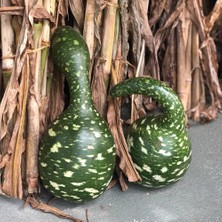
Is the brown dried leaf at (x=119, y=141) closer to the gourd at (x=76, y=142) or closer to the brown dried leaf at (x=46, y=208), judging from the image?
the gourd at (x=76, y=142)

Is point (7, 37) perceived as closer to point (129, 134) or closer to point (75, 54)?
point (75, 54)

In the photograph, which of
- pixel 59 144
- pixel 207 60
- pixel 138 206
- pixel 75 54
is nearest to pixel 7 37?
pixel 75 54

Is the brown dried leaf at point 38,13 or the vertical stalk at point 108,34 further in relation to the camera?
the vertical stalk at point 108,34

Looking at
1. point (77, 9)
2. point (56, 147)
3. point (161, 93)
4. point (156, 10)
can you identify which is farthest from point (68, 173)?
point (156, 10)

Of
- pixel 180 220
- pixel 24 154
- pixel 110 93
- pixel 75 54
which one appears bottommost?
pixel 180 220

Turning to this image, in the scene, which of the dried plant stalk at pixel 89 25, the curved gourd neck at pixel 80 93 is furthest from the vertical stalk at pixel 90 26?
the curved gourd neck at pixel 80 93

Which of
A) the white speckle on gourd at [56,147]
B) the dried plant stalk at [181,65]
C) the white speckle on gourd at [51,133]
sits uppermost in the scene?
the dried plant stalk at [181,65]

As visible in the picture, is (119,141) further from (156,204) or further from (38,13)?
(38,13)

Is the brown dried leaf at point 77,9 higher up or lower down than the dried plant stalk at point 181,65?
higher up
